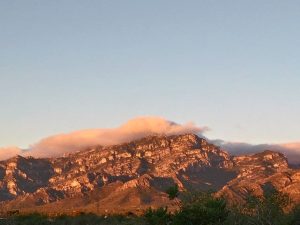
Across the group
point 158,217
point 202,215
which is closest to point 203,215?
point 202,215

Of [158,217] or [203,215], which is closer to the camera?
[158,217]

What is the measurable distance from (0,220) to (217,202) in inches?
2734

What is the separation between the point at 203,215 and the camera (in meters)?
42.3

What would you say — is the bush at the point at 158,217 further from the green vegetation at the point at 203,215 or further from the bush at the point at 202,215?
the bush at the point at 202,215

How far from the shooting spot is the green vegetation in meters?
42.3

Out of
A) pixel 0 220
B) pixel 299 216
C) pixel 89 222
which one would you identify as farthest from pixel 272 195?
pixel 0 220

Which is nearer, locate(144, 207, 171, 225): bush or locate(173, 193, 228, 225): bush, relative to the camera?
locate(144, 207, 171, 225): bush

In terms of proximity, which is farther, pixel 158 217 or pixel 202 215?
pixel 202 215

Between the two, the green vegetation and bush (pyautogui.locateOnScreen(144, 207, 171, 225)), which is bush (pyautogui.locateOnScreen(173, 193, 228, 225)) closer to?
the green vegetation

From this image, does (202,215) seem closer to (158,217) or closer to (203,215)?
(203,215)

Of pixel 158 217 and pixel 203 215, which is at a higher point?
pixel 158 217

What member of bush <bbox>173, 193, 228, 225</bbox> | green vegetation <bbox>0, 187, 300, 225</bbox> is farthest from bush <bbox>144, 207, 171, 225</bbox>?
bush <bbox>173, 193, 228, 225</bbox>

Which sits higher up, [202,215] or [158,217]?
[158,217]

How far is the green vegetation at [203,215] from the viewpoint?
42.3 metres
